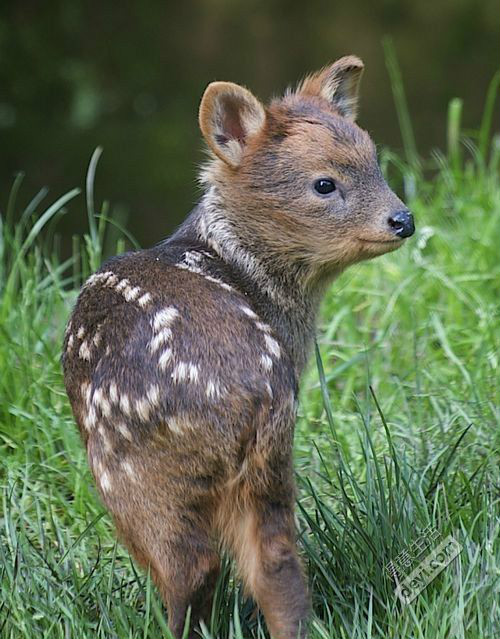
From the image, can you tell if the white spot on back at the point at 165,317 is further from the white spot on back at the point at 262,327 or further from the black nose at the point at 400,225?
the black nose at the point at 400,225

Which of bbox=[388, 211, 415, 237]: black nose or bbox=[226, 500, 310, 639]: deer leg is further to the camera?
bbox=[388, 211, 415, 237]: black nose

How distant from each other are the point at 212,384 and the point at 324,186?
35.0 inches

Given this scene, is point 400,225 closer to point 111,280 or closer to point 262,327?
point 262,327

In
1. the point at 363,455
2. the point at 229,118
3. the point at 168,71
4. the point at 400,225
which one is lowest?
the point at 168,71

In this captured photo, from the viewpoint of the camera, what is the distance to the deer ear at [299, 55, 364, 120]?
4090mm

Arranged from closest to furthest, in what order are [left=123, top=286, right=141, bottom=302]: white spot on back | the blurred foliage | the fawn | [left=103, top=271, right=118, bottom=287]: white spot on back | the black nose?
the fawn < [left=123, top=286, right=141, bottom=302]: white spot on back < [left=103, top=271, right=118, bottom=287]: white spot on back < the black nose < the blurred foliage

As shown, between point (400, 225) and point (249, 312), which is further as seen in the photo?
point (400, 225)

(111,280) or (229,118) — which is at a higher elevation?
(229,118)

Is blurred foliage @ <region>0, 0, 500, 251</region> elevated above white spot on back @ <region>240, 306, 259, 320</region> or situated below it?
below

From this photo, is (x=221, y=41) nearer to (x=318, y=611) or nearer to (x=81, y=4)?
(x=81, y=4)

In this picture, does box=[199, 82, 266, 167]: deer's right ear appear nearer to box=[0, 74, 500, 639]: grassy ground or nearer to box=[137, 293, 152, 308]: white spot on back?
box=[137, 293, 152, 308]: white spot on back

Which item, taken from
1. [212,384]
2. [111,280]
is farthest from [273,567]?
[111,280]

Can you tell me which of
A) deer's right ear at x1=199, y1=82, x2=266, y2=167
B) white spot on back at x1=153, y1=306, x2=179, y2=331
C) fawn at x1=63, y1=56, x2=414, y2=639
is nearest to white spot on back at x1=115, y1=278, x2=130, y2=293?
fawn at x1=63, y1=56, x2=414, y2=639

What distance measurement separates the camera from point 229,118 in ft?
12.5
